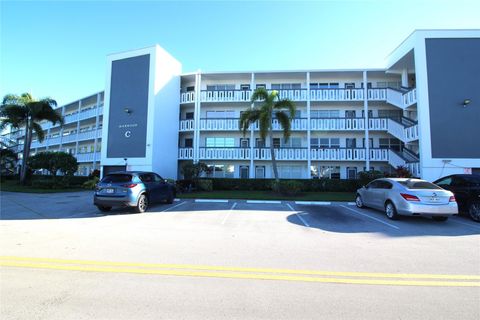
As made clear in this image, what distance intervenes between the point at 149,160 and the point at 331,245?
18.1 meters

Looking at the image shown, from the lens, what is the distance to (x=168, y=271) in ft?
15.1

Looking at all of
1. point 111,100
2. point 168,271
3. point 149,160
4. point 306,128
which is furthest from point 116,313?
point 111,100

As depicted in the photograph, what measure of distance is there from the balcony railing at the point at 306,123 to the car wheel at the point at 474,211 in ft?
44.4

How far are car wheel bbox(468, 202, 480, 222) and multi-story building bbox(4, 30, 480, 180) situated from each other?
8828 mm

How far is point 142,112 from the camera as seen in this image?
2255 cm

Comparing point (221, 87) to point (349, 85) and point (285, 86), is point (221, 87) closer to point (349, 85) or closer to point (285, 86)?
point (285, 86)

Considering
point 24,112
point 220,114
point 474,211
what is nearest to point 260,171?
point 220,114

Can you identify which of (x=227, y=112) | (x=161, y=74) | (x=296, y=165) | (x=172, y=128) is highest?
(x=161, y=74)

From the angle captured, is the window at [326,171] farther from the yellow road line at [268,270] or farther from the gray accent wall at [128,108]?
the yellow road line at [268,270]

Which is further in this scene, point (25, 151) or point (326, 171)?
point (25, 151)

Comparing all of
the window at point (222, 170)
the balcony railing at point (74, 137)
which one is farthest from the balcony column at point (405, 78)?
the balcony railing at point (74, 137)

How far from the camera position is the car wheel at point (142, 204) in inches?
439

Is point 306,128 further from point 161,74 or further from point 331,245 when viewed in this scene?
point 331,245

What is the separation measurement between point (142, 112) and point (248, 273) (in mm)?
20911
